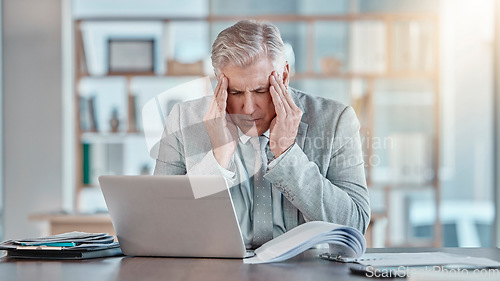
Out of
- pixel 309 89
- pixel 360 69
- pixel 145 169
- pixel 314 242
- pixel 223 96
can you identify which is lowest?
pixel 145 169

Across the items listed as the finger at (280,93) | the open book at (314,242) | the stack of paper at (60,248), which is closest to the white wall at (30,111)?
the finger at (280,93)

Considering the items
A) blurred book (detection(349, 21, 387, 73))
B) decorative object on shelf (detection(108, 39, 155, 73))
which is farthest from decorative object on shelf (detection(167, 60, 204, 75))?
blurred book (detection(349, 21, 387, 73))

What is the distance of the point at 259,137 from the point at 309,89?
101 inches

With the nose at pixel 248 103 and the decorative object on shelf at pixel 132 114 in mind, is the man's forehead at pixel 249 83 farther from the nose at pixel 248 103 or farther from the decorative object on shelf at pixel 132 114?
the decorative object on shelf at pixel 132 114

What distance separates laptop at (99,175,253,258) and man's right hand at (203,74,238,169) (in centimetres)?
42

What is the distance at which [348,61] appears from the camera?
4.37m

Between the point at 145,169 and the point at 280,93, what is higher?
the point at 280,93

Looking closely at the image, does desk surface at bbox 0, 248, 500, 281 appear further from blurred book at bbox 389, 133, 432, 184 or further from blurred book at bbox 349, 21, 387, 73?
blurred book at bbox 349, 21, 387, 73

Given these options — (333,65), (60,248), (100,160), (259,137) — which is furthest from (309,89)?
(60,248)

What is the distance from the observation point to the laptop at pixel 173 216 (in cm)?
128

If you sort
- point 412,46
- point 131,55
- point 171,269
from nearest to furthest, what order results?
point 171,269, point 412,46, point 131,55

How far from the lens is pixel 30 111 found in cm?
424

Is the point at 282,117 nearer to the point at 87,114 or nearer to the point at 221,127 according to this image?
the point at 221,127

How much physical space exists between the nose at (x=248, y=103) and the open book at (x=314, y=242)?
530mm
